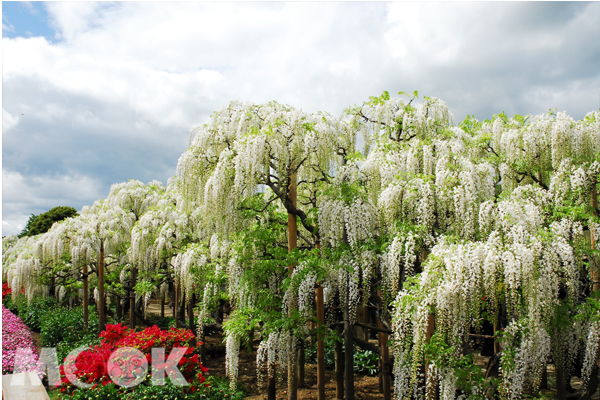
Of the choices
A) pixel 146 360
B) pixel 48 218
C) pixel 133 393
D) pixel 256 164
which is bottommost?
pixel 133 393

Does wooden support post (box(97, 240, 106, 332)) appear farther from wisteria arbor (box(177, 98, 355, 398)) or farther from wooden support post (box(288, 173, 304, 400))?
wooden support post (box(288, 173, 304, 400))

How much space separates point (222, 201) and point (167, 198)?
5175 millimetres

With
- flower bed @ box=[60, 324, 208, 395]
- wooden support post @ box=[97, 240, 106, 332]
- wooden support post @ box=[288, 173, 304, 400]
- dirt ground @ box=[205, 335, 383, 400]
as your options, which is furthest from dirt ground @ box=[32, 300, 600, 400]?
flower bed @ box=[60, 324, 208, 395]

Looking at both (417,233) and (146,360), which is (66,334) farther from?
(417,233)

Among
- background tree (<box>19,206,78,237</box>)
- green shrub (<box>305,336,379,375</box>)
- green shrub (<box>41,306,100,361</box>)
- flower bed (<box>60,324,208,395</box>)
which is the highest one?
background tree (<box>19,206,78,237</box>)

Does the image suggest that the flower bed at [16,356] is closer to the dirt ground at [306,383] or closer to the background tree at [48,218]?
the dirt ground at [306,383]

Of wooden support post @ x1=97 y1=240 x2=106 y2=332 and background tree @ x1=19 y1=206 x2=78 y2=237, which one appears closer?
wooden support post @ x1=97 y1=240 x2=106 y2=332

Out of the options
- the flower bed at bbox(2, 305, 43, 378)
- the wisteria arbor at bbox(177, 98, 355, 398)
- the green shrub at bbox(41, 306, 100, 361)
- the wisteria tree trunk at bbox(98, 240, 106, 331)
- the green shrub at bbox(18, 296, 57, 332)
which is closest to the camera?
the wisteria arbor at bbox(177, 98, 355, 398)

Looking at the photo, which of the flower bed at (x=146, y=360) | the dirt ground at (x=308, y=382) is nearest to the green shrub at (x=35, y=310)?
the dirt ground at (x=308, y=382)

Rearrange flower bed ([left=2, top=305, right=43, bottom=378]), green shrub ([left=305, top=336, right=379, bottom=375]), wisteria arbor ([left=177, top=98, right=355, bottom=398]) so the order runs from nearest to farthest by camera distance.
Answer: wisteria arbor ([left=177, top=98, right=355, bottom=398]) < flower bed ([left=2, top=305, right=43, bottom=378]) < green shrub ([left=305, top=336, right=379, bottom=375])

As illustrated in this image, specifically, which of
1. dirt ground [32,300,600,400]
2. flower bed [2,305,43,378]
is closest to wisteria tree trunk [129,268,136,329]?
dirt ground [32,300,600,400]

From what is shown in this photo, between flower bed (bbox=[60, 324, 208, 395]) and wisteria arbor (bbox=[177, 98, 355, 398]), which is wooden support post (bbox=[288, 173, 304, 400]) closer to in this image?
wisteria arbor (bbox=[177, 98, 355, 398])

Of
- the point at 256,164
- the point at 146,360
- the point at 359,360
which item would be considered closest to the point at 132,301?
the point at 146,360

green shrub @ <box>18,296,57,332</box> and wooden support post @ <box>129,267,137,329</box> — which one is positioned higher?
wooden support post @ <box>129,267,137,329</box>
